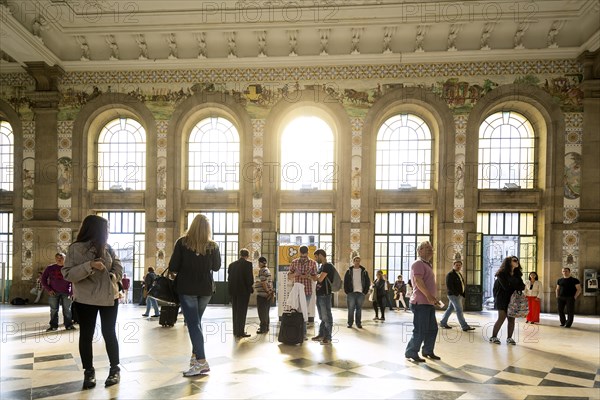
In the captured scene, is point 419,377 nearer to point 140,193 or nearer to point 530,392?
point 530,392

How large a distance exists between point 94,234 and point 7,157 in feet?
54.7

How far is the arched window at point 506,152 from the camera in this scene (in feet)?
60.0

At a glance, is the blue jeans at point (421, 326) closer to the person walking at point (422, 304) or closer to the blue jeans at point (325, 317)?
the person walking at point (422, 304)

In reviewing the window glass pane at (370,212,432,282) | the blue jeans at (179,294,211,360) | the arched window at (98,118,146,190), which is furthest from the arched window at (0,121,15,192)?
the blue jeans at (179,294,211,360)

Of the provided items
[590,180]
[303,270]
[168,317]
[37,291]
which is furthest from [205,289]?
[590,180]

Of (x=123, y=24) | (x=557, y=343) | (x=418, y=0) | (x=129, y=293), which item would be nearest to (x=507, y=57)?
(x=418, y=0)

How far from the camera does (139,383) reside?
6262 millimetres

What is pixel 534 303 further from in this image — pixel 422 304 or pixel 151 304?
pixel 151 304

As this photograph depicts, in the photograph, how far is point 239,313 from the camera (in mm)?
10555

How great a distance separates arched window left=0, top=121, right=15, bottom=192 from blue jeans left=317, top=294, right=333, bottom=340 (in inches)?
613

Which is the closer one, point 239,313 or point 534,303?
point 239,313

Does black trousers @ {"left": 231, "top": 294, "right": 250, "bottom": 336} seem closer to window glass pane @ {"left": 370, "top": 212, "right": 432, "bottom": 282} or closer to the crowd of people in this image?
the crowd of people

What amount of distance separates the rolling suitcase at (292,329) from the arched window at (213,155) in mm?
10198

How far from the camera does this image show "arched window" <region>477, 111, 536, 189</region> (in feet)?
60.0
